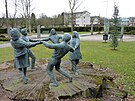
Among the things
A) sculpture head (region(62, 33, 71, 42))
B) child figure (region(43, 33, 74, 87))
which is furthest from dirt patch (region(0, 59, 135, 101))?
sculpture head (region(62, 33, 71, 42))

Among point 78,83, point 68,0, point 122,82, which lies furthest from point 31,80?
point 68,0

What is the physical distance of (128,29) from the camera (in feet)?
140

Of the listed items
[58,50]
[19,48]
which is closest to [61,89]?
[58,50]

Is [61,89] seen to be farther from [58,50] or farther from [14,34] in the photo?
[14,34]

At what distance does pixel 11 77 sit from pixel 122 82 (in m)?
3.87

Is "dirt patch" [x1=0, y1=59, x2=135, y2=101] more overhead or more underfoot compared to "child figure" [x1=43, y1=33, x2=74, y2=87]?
more underfoot

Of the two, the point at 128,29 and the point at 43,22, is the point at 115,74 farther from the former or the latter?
the point at 43,22

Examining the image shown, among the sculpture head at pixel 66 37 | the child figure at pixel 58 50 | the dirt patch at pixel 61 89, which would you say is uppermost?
the sculpture head at pixel 66 37

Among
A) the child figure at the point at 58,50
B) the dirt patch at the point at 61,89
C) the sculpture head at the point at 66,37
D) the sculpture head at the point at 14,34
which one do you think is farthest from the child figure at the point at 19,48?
the sculpture head at the point at 66,37

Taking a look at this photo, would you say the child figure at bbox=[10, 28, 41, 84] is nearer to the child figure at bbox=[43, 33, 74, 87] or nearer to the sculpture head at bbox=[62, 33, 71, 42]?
the child figure at bbox=[43, 33, 74, 87]

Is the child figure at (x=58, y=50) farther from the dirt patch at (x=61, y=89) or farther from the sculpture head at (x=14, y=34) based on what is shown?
the sculpture head at (x=14, y=34)

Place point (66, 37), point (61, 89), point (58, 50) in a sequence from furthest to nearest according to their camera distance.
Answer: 1. point (61, 89)
2. point (58, 50)
3. point (66, 37)

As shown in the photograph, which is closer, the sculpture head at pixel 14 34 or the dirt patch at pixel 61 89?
the dirt patch at pixel 61 89

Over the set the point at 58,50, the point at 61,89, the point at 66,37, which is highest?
the point at 66,37
